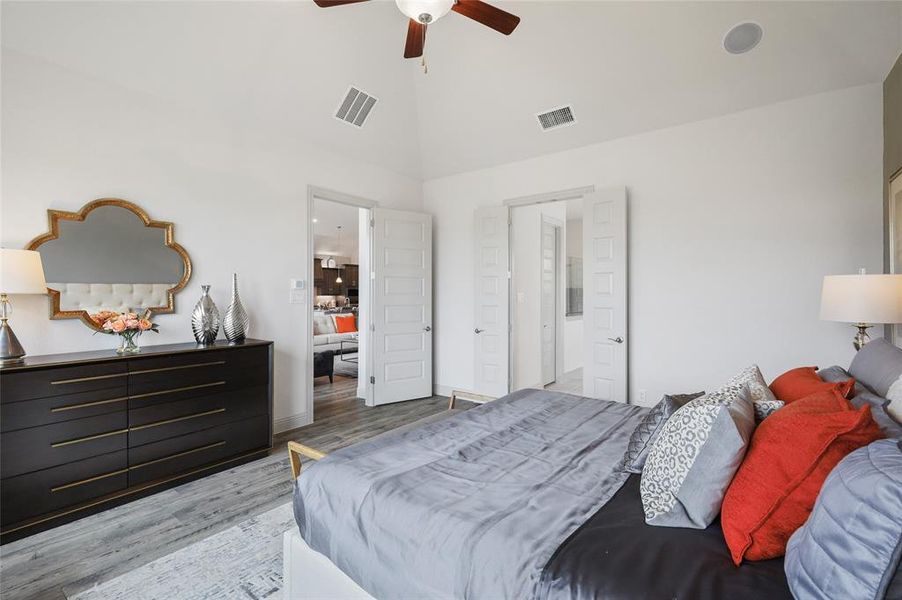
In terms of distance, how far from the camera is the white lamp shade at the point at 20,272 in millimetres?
2270

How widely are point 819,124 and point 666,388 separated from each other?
95.5 inches

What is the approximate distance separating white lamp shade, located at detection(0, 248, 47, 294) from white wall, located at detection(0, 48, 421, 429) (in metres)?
0.43

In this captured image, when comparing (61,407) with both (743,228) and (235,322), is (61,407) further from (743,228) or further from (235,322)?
(743,228)

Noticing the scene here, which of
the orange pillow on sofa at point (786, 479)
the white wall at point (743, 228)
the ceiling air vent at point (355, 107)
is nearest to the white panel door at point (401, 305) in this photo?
the ceiling air vent at point (355, 107)

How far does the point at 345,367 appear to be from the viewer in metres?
7.32

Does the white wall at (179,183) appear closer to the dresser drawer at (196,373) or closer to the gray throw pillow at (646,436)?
the dresser drawer at (196,373)

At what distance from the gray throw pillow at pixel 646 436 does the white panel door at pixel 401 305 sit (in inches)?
141

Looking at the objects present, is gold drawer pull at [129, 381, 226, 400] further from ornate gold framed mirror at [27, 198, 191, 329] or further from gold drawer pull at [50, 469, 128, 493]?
ornate gold framed mirror at [27, 198, 191, 329]

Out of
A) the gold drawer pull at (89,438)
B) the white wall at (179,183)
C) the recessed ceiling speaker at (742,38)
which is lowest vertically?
the gold drawer pull at (89,438)

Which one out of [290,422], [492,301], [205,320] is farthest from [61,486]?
[492,301]

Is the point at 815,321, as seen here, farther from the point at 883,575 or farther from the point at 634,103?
the point at 883,575

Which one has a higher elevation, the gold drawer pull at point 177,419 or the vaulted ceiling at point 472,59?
the vaulted ceiling at point 472,59

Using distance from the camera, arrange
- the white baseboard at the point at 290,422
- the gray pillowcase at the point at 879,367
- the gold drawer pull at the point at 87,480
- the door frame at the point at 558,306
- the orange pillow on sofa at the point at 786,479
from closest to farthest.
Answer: the orange pillow on sofa at the point at 786,479 → the gray pillowcase at the point at 879,367 → the gold drawer pull at the point at 87,480 → the white baseboard at the point at 290,422 → the door frame at the point at 558,306

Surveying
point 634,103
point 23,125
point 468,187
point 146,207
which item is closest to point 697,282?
point 634,103
